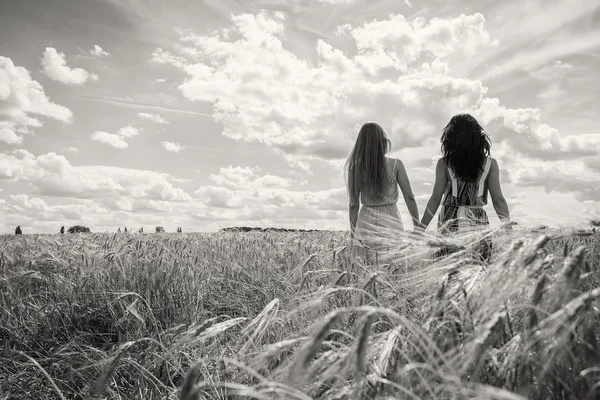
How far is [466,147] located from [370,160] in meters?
1.09

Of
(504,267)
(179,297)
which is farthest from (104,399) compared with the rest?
(504,267)

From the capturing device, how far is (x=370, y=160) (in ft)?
16.4

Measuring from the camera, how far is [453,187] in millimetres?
4465

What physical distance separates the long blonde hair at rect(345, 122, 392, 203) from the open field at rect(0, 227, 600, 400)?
966 mm

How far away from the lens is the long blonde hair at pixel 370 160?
16.4 feet

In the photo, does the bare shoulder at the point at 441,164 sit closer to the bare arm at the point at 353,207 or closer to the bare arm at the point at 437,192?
the bare arm at the point at 437,192

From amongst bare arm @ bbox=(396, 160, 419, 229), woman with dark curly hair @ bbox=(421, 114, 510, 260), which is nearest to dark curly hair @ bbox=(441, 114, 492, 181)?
woman with dark curly hair @ bbox=(421, 114, 510, 260)

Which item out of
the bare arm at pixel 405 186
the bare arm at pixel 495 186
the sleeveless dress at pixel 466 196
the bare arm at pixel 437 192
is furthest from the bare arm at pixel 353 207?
the bare arm at pixel 495 186

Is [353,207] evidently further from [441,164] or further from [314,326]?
[314,326]

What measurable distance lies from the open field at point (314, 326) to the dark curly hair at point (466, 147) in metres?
1.09

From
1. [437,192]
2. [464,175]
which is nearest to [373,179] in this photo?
[437,192]

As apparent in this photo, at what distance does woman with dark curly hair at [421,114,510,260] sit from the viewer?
435 cm

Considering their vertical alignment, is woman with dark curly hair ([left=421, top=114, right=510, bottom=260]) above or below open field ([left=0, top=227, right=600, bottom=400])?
above

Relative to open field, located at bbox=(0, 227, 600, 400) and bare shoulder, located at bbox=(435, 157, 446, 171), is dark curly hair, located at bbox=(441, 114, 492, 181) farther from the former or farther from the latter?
open field, located at bbox=(0, 227, 600, 400)
